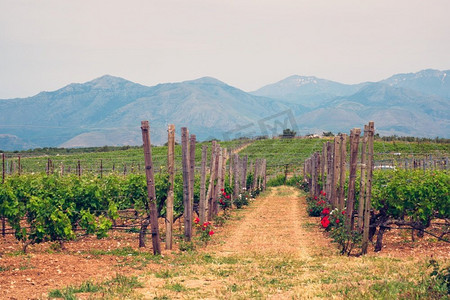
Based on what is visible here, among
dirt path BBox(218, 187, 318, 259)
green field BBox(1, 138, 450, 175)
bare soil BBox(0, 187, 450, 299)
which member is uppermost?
green field BBox(1, 138, 450, 175)

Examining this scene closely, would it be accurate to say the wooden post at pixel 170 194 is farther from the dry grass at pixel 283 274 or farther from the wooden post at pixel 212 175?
the wooden post at pixel 212 175

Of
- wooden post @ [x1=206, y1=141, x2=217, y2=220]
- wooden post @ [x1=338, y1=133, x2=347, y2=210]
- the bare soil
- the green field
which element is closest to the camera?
the bare soil

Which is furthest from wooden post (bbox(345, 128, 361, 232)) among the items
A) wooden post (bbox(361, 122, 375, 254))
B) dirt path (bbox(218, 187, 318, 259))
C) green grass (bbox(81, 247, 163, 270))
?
green grass (bbox(81, 247, 163, 270))

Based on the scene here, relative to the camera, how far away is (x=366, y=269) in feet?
29.6

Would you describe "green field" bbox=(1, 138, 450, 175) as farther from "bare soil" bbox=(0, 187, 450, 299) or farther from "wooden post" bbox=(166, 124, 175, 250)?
"wooden post" bbox=(166, 124, 175, 250)

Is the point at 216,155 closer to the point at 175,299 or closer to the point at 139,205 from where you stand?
the point at 139,205

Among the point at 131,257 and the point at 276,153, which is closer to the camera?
the point at 131,257

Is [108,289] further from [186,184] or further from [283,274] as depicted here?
[186,184]

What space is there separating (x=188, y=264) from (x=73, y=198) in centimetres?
298

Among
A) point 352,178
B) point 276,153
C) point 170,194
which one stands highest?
point 352,178

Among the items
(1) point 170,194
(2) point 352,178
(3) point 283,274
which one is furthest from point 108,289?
(2) point 352,178

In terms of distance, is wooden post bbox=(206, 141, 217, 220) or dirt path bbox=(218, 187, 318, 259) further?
wooden post bbox=(206, 141, 217, 220)

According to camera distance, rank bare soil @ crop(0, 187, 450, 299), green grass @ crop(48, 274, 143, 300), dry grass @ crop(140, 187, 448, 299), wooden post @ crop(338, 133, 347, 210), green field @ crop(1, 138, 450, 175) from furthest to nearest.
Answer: green field @ crop(1, 138, 450, 175), wooden post @ crop(338, 133, 347, 210), bare soil @ crop(0, 187, 450, 299), dry grass @ crop(140, 187, 448, 299), green grass @ crop(48, 274, 143, 300)

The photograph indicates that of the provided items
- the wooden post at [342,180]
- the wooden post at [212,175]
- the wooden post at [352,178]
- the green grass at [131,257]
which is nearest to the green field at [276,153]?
the wooden post at [212,175]
